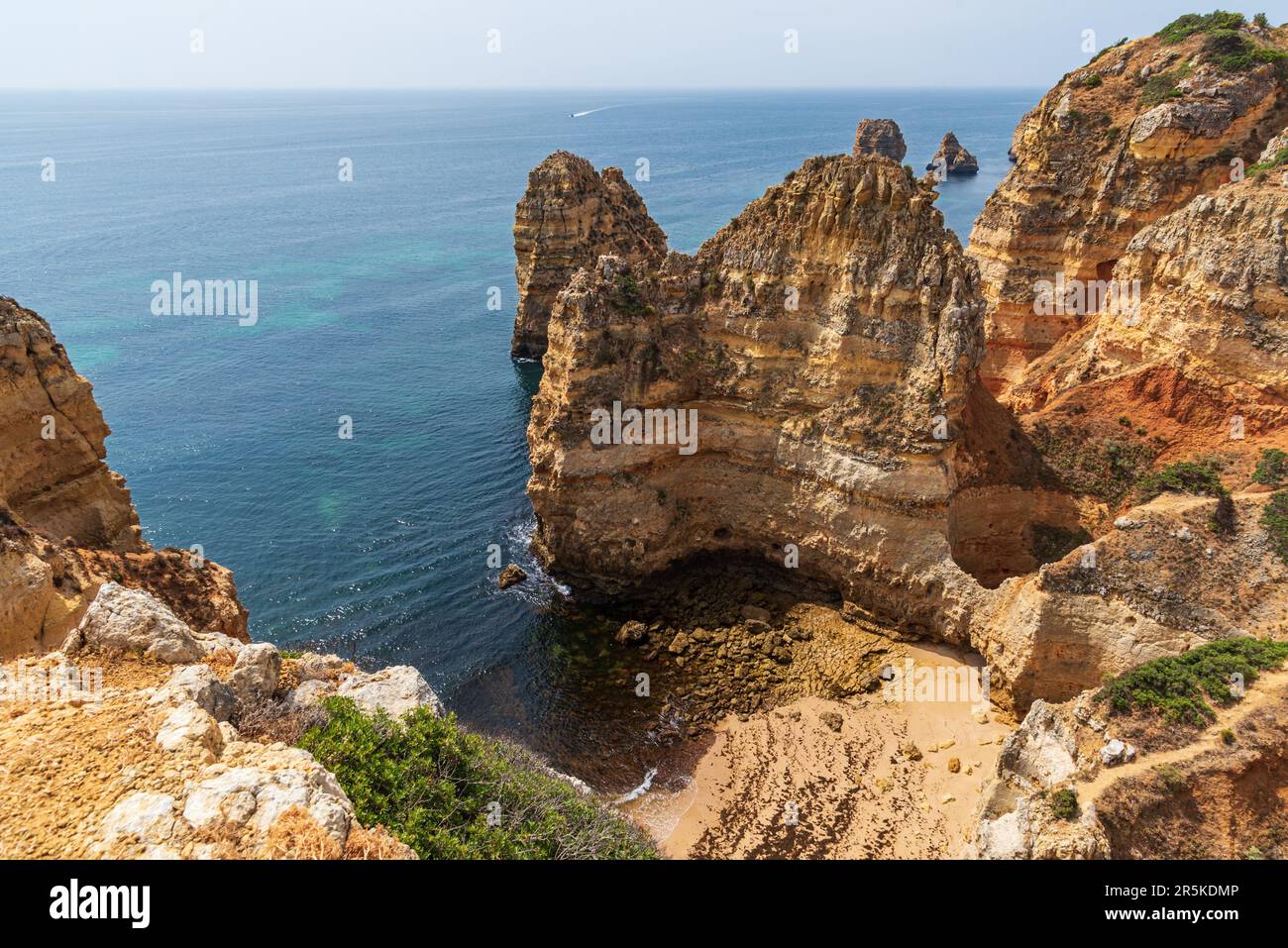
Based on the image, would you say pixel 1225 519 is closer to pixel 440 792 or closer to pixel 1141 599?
pixel 1141 599

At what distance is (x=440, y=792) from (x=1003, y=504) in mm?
30119

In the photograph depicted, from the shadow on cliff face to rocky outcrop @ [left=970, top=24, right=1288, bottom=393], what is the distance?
497 inches

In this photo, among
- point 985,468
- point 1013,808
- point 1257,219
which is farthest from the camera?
point 985,468

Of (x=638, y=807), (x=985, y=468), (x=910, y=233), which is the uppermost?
(x=910, y=233)

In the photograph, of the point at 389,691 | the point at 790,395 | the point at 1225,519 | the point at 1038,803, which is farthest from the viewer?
the point at 790,395

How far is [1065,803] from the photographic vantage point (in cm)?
1938

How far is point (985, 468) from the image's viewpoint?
3616 cm

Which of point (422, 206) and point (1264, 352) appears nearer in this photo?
point (1264, 352)

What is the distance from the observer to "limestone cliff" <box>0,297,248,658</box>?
23.0m

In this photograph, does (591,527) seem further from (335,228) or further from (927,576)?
(335,228)

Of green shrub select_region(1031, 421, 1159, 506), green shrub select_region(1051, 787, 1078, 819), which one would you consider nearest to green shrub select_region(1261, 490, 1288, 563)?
green shrub select_region(1031, 421, 1159, 506)

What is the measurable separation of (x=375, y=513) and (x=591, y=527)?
16987 millimetres

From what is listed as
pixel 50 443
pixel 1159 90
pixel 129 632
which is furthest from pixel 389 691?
pixel 1159 90

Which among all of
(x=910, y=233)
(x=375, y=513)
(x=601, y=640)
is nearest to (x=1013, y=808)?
(x=601, y=640)
